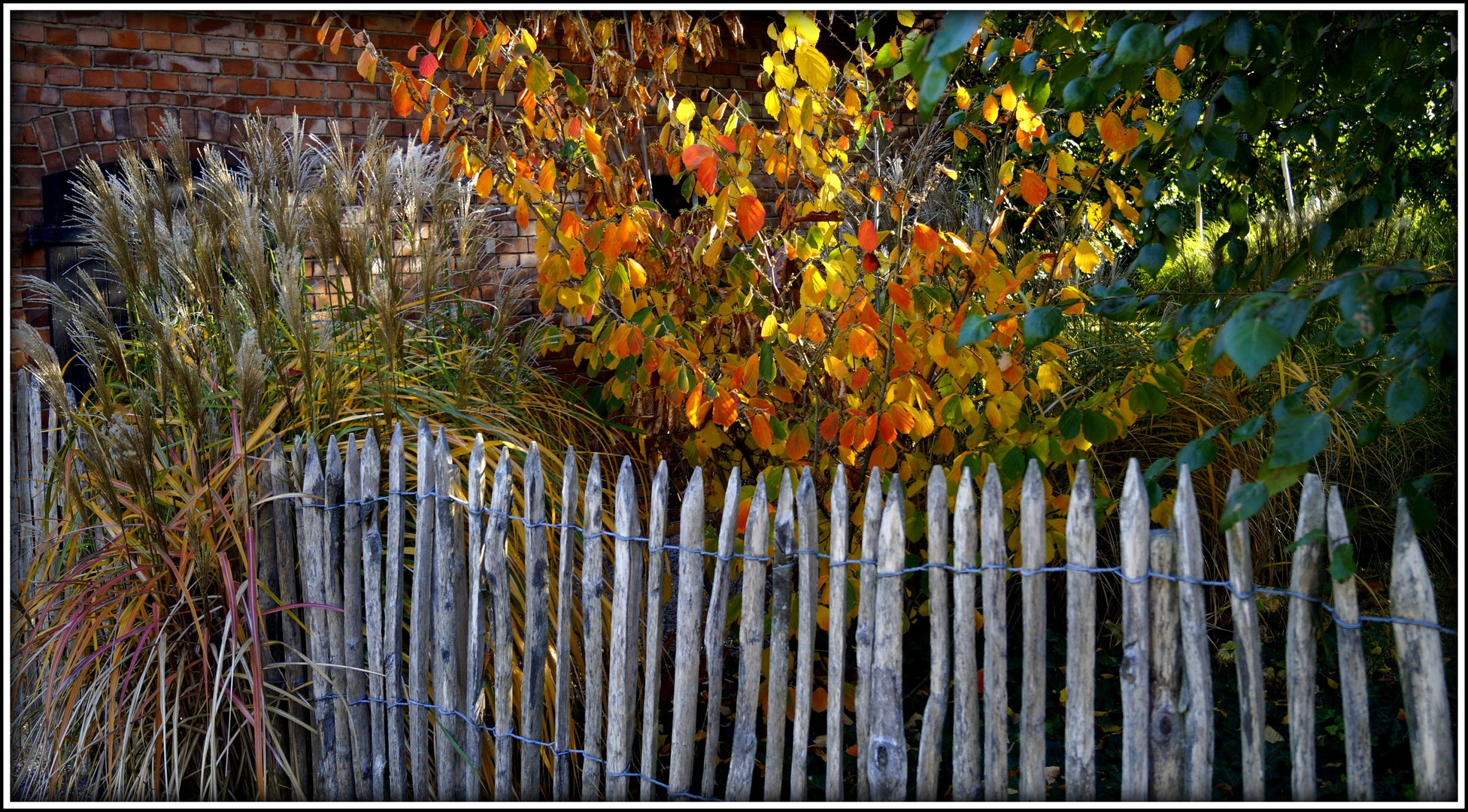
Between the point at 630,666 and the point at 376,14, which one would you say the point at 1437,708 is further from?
the point at 376,14

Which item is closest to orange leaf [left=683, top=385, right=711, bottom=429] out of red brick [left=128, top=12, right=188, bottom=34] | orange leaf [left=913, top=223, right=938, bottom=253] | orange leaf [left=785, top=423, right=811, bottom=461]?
orange leaf [left=785, top=423, right=811, bottom=461]

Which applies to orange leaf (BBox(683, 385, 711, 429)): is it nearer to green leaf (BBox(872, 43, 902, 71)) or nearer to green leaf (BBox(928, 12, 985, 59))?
green leaf (BBox(872, 43, 902, 71))

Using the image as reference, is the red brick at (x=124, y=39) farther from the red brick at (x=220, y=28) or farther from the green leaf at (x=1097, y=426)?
the green leaf at (x=1097, y=426)

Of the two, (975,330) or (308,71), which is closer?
(975,330)

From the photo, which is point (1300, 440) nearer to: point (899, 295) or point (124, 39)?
point (899, 295)

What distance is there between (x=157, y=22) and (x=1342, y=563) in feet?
15.6

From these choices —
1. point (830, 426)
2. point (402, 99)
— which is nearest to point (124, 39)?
point (402, 99)

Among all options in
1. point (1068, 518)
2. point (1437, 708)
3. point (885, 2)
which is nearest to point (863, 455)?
point (1068, 518)

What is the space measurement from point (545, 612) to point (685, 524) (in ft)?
1.40

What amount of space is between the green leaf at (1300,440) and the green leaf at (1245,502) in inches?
1.8

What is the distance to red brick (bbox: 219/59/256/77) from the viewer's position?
14.4 feet

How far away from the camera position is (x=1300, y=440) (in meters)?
1.38

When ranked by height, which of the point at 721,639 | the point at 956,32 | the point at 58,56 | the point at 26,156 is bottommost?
the point at 721,639

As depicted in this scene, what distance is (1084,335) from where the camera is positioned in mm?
4254
